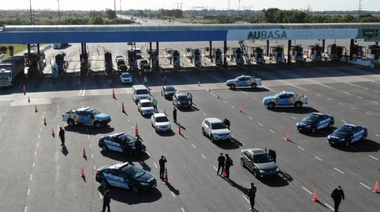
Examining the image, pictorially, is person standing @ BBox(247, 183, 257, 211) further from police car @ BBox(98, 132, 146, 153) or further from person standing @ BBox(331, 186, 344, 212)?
police car @ BBox(98, 132, 146, 153)

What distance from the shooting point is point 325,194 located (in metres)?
21.7

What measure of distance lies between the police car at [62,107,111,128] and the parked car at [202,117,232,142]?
7863 mm

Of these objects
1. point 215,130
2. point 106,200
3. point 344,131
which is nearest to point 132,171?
point 106,200

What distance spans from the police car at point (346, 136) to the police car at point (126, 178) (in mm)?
12955

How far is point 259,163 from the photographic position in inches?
945

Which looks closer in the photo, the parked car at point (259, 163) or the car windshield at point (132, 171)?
the car windshield at point (132, 171)

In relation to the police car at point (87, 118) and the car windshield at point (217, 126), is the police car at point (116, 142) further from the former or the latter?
the police car at point (87, 118)

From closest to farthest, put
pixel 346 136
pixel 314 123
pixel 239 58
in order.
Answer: pixel 346 136 < pixel 314 123 < pixel 239 58

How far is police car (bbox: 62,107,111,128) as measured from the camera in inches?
1347

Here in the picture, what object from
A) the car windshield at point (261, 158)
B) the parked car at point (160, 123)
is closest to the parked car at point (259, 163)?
the car windshield at point (261, 158)

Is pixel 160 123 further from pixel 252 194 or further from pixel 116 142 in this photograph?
pixel 252 194

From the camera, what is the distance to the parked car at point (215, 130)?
29836 millimetres

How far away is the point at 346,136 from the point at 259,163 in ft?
26.1

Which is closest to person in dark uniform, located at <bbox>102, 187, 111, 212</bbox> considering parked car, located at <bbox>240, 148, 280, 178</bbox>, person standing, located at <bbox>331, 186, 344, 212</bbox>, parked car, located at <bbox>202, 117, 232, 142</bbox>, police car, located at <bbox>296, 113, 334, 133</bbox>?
parked car, located at <bbox>240, 148, 280, 178</bbox>
